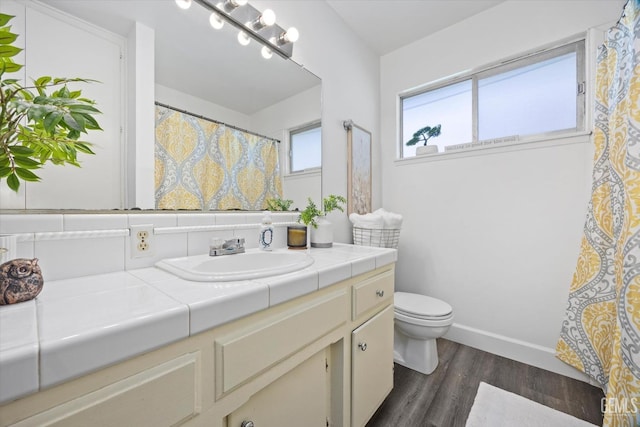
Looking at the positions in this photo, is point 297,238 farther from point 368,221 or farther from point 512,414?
point 512,414

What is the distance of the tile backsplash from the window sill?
5.91ft

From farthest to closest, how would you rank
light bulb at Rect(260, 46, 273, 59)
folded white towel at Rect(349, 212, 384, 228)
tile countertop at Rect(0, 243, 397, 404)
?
1. folded white towel at Rect(349, 212, 384, 228)
2. light bulb at Rect(260, 46, 273, 59)
3. tile countertop at Rect(0, 243, 397, 404)

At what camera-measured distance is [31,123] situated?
66cm

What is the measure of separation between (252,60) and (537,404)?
94.9 inches

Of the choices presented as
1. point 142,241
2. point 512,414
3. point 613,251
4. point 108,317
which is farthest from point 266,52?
point 512,414

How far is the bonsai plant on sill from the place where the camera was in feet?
7.13

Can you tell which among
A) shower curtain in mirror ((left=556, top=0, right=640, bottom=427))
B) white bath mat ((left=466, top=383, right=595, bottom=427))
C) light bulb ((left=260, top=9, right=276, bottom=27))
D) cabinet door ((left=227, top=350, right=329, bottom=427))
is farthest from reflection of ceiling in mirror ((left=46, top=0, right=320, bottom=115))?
white bath mat ((left=466, top=383, right=595, bottom=427))

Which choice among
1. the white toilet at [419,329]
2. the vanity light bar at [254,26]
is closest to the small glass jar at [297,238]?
the white toilet at [419,329]

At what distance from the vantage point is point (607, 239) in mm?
1403

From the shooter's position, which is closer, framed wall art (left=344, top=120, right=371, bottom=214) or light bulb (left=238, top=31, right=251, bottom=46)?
light bulb (left=238, top=31, right=251, bottom=46)

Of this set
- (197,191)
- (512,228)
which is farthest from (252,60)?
(512,228)

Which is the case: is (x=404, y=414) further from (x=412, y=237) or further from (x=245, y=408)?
(x=412, y=237)

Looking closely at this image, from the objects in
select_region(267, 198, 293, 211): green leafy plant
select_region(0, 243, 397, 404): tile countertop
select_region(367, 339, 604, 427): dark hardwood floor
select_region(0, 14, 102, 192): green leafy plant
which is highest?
select_region(0, 14, 102, 192): green leafy plant

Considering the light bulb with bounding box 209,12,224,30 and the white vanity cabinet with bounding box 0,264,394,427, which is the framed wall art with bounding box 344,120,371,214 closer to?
the white vanity cabinet with bounding box 0,264,394,427
